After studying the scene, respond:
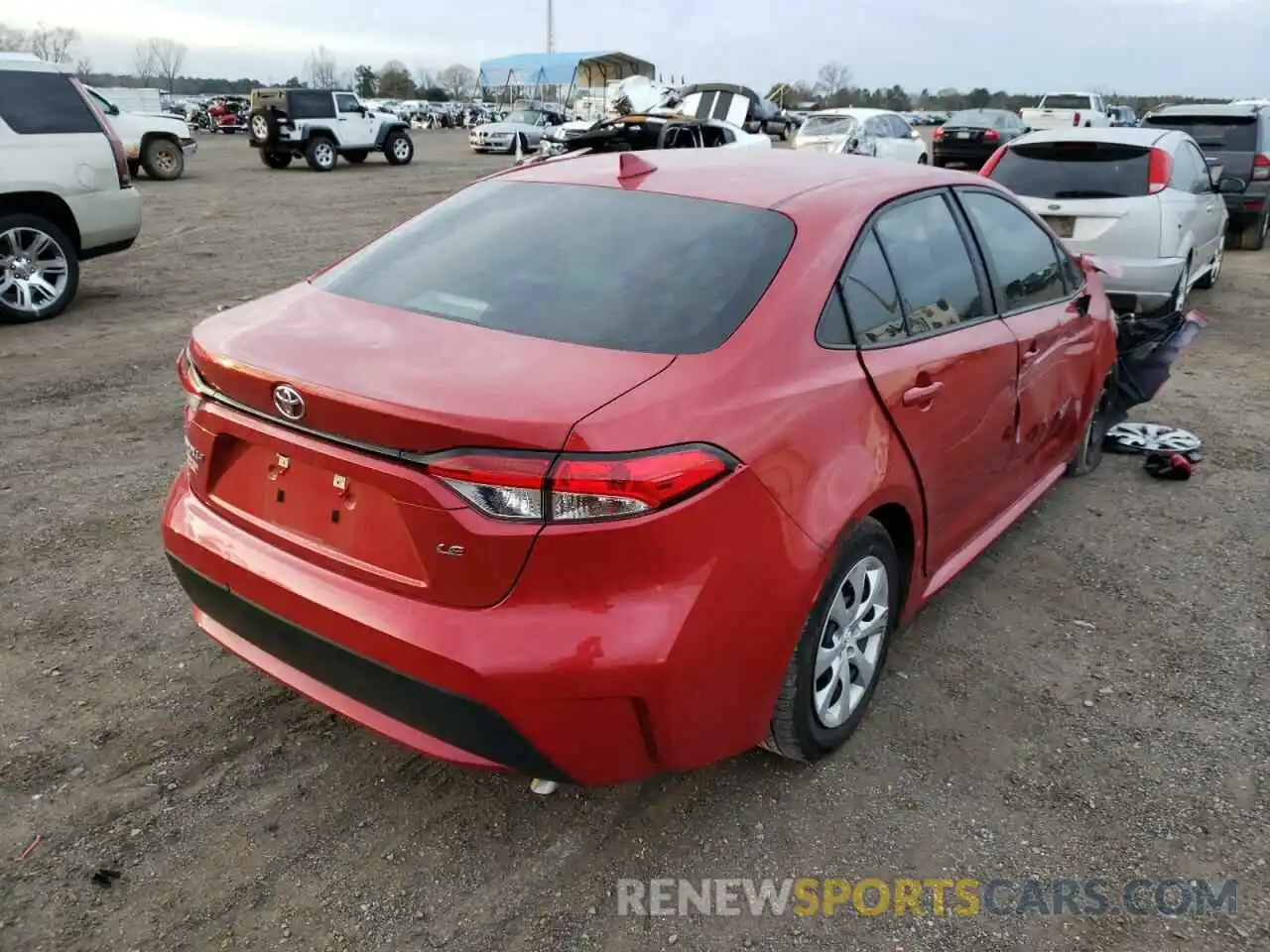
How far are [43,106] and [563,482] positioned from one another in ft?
25.4

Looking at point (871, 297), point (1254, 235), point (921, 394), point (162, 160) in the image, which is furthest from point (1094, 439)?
point (162, 160)

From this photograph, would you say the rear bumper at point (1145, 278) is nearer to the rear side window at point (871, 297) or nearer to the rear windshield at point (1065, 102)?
the rear side window at point (871, 297)

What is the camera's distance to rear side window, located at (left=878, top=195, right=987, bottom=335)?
303 centimetres

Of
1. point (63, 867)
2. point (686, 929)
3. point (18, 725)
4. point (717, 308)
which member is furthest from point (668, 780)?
point (18, 725)

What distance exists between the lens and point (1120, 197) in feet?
25.1

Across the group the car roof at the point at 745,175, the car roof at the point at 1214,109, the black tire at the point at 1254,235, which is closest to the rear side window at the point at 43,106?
the car roof at the point at 745,175

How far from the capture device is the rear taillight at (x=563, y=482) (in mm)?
2043

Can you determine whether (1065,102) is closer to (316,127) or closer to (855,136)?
(855,136)

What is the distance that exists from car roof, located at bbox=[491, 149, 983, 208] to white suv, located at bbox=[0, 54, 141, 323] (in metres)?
5.82

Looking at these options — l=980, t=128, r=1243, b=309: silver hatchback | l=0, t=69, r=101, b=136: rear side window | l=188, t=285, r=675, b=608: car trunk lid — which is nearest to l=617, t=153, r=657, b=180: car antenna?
l=188, t=285, r=675, b=608: car trunk lid

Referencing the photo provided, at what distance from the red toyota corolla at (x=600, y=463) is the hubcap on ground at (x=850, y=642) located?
1cm

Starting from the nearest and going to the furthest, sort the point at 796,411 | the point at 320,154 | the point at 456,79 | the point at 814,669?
the point at 796,411, the point at 814,669, the point at 320,154, the point at 456,79

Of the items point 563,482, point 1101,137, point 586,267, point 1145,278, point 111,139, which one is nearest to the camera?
point 563,482

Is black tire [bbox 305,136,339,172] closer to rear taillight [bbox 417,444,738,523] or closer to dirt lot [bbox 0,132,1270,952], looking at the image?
dirt lot [bbox 0,132,1270,952]
